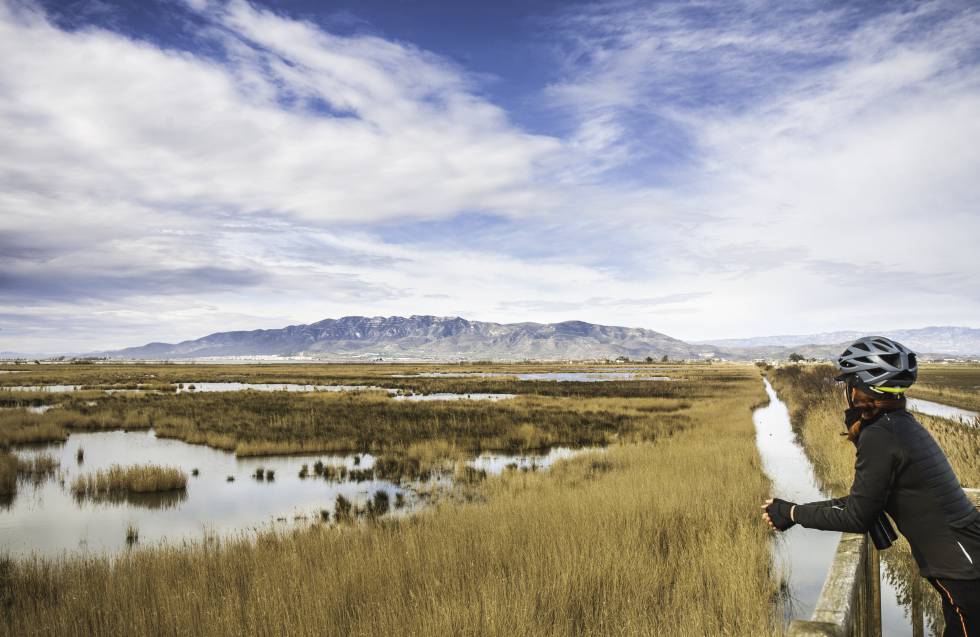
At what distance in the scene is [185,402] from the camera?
125ft

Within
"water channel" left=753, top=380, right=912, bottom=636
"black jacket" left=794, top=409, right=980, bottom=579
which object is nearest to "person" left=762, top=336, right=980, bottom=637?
"black jacket" left=794, top=409, right=980, bottom=579

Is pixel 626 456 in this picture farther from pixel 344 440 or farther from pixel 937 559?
pixel 937 559

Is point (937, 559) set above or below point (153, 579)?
above

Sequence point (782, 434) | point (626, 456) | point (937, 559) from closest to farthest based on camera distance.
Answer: point (937, 559), point (626, 456), point (782, 434)

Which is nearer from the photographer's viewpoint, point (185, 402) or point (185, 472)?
point (185, 472)

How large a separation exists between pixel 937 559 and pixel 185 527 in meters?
13.6

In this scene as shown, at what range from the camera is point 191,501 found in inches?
578

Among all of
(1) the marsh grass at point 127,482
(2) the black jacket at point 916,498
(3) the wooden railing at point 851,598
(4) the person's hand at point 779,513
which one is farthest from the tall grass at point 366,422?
(2) the black jacket at point 916,498

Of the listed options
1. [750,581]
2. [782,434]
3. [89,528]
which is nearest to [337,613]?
[750,581]

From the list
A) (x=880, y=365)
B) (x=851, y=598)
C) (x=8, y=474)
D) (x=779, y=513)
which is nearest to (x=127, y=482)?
(x=8, y=474)

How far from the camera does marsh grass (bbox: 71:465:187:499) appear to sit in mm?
15289

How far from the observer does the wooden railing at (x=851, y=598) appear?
2355 millimetres

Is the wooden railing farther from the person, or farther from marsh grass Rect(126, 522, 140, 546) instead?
marsh grass Rect(126, 522, 140, 546)

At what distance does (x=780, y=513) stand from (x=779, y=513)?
0.01m
